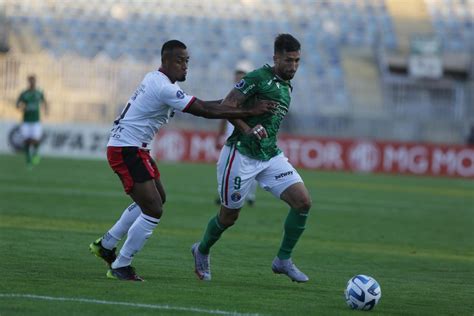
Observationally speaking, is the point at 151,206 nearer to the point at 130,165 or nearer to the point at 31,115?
the point at 130,165

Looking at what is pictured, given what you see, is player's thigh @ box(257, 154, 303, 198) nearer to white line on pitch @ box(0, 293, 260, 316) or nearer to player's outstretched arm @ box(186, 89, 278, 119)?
player's outstretched arm @ box(186, 89, 278, 119)

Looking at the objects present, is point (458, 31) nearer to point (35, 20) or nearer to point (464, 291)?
point (35, 20)

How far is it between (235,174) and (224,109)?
0.83m

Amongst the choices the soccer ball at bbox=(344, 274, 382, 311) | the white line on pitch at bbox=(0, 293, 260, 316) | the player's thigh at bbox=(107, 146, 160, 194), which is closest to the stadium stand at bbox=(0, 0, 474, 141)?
the player's thigh at bbox=(107, 146, 160, 194)

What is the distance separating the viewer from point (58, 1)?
148 feet

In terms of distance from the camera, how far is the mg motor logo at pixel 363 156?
124ft

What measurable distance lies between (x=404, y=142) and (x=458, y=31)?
9.75m

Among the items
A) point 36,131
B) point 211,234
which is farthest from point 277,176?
point 36,131

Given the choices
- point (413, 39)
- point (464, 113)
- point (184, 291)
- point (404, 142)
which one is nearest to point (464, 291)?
point (184, 291)

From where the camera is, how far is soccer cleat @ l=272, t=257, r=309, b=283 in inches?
401

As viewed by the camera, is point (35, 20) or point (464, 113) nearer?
point (464, 113)

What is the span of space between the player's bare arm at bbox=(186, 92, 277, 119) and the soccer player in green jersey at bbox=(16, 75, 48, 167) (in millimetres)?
19752

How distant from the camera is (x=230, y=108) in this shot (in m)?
9.77

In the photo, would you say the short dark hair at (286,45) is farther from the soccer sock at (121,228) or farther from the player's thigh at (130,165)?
the soccer sock at (121,228)
